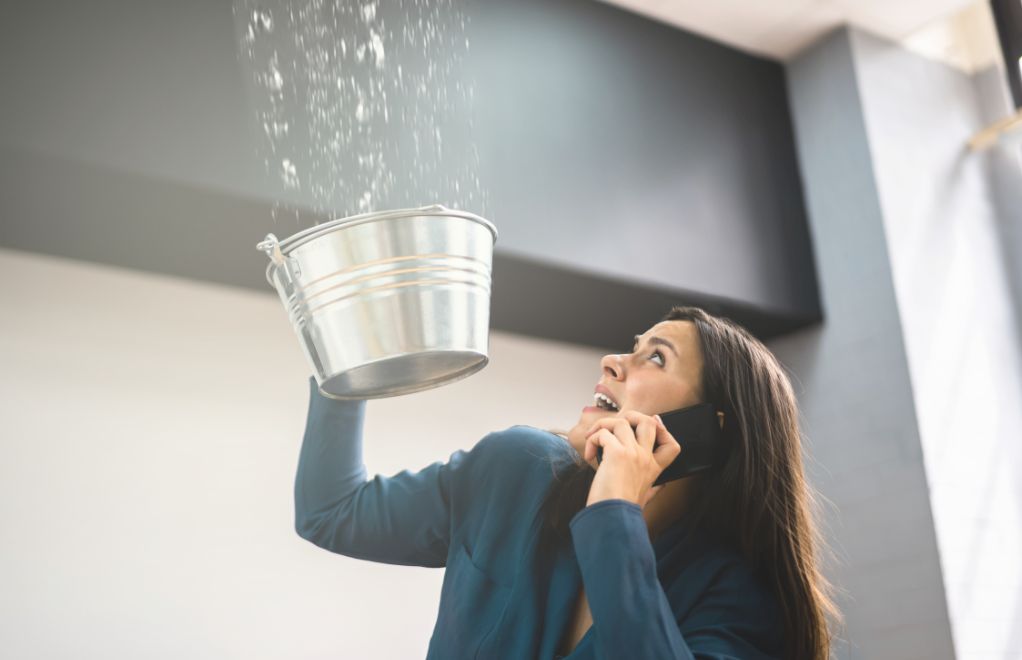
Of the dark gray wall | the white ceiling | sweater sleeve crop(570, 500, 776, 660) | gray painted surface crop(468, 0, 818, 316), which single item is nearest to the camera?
sweater sleeve crop(570, 500, 776, 660)

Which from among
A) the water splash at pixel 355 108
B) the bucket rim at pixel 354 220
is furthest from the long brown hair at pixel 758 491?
the water splash at pixel 355 108

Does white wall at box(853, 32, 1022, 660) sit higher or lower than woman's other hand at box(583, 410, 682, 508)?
higher

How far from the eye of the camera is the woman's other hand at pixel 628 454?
4.25 ft

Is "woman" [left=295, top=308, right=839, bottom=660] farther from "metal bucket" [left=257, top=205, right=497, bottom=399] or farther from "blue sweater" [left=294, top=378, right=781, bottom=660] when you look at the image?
"metal bucket" [left=257, top=205, right=497, bottom=399]

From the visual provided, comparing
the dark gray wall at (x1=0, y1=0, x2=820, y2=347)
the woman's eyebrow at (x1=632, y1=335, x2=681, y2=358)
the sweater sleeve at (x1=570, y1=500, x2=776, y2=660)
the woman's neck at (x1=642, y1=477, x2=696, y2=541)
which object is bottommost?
the sweater sleeve at (x1=570, y1=500, x2=776, y2=660)

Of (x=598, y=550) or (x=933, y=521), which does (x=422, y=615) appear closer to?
(x=933, y=521)

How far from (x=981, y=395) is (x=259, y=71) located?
7.64 ft

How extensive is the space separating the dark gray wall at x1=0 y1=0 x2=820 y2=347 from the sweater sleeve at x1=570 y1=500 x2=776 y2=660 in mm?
1542

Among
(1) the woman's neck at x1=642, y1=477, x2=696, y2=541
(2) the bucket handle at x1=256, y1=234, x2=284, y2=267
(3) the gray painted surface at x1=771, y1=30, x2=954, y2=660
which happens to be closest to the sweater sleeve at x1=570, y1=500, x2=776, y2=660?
(1) the woman's neck at x1=642, y1=477, x2=696, y2=541

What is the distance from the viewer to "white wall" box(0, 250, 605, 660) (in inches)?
98.9

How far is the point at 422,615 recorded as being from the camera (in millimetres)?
2975

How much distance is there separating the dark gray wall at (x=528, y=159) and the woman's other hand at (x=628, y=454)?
4.60 feet

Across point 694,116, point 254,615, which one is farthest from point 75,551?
point 694,116

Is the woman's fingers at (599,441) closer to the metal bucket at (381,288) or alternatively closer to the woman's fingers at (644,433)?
the woman's fingers at (644,433)
